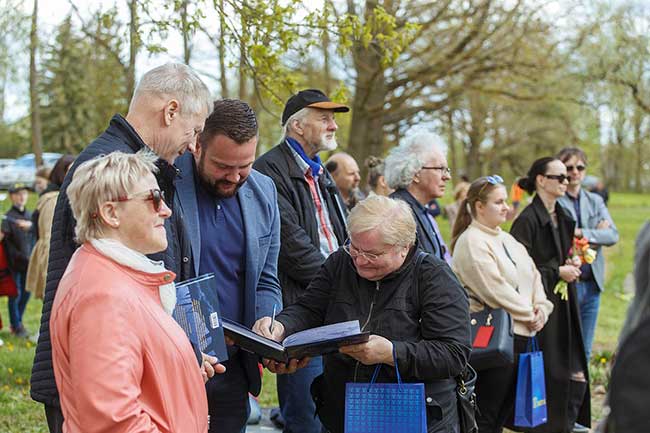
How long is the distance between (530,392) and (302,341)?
10.1 feet

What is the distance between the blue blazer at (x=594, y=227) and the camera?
7.66 m

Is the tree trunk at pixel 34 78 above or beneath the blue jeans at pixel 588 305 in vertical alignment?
above

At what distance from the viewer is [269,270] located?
4.13 meters

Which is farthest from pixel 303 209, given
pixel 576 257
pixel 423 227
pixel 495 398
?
pixel 576 257

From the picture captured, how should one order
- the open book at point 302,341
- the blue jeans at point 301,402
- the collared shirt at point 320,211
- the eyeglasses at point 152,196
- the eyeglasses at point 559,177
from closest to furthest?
the eyeglasses at point 152,196 → the open book at point 302,341 → the blue jeans at point 301,402 → the collared shirt at point 320,211 → the eyeglasses at point 559,177

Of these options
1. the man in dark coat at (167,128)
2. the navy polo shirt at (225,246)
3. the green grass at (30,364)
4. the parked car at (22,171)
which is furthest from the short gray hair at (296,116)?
the parked car at (22,171)

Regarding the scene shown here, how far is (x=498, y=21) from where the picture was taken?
13.8 metres

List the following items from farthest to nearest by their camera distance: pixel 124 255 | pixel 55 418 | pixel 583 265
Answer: pixel 583 265
pixel 55 418
pixel 124 255

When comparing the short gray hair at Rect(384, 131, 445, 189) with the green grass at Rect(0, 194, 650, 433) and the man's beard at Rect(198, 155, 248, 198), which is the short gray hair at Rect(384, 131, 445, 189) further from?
the green grass at Rect(0, 194, 650, 433)

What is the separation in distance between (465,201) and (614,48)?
17.2 meters

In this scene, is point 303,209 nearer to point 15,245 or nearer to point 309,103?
point 309,103

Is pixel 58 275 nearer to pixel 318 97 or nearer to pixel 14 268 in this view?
pixel 318 97

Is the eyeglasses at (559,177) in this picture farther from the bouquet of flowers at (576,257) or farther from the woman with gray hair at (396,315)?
the woman with gray hair at (396,315)

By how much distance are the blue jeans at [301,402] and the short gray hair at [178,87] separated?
6.40 ft
